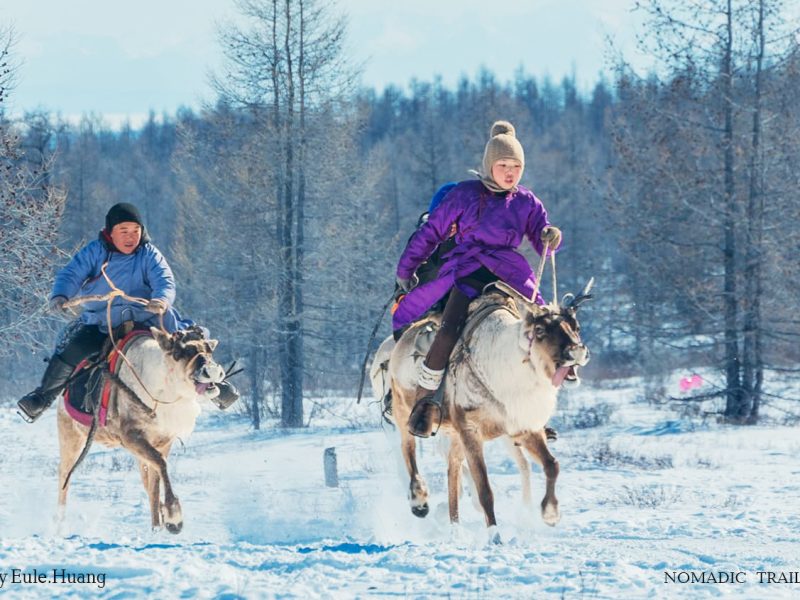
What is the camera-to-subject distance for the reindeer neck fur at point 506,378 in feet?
20.9

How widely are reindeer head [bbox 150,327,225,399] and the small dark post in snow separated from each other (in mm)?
5072

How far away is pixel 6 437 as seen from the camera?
65.2 feet

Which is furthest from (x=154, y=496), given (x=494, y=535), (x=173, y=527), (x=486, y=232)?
(x=486, y=232)

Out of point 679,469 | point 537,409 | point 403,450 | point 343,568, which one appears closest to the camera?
point 343,568

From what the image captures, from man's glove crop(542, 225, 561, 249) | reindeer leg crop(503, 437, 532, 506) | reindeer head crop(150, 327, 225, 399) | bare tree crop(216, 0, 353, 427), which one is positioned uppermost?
bare tree crop(216, 0, 353, 427)

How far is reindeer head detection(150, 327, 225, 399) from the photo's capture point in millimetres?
6980

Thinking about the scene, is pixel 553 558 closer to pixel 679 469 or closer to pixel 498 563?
pixel 498 563

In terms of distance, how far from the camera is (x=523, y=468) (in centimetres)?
763

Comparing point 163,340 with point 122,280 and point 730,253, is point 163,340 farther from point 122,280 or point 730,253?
point 730,253

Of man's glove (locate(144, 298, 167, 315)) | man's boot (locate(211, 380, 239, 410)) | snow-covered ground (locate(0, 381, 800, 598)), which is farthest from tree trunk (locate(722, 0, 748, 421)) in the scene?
man's glove (locate(144, 298, 167, 315))

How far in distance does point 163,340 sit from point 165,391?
413 millimetres

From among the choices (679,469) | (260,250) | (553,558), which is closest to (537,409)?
(553,558)

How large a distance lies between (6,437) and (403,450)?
14611mm

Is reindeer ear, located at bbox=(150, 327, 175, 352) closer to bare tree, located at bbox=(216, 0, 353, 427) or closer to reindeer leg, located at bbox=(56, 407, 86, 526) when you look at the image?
reindeer leg, located at bbox=(56, 407, 86, 526)
